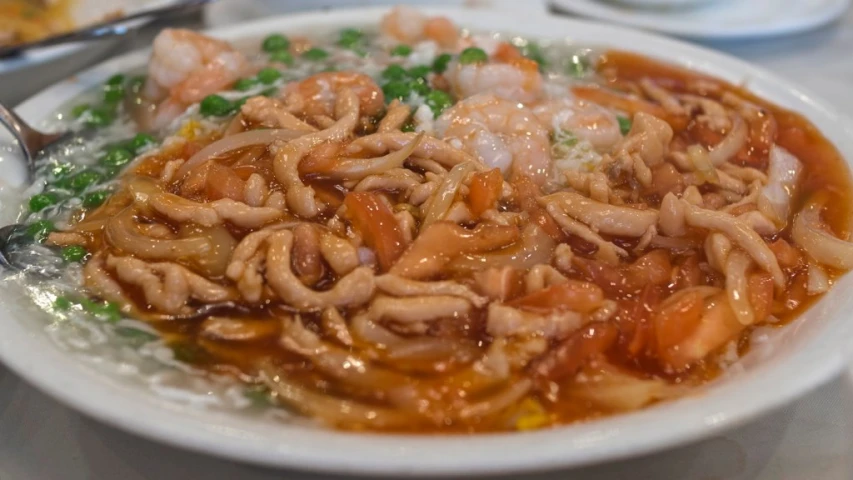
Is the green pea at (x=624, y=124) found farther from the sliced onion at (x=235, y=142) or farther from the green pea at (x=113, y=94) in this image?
the green pea at (x=113, y=94)

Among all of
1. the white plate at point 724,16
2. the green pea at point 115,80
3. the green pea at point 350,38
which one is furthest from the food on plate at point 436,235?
the white plate at point 724,16

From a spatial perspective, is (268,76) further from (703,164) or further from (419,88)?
(703,164)

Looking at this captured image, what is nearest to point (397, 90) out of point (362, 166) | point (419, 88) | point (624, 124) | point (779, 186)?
point (419, 88)

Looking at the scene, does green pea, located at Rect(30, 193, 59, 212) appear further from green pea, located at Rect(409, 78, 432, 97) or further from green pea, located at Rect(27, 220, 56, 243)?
green pea, located at Rect(409, 78, 432, 97)

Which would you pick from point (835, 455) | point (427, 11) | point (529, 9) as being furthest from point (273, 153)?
point (529, 9)

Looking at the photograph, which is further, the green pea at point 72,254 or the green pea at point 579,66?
the green pea at point 579,66

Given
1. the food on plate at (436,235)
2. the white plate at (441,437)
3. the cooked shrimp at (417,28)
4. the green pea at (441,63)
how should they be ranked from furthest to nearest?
the cooked shrimp at (417,28)
the green pea at (441,63)
the food on plate at (436,235)
the white plate at (441,437)

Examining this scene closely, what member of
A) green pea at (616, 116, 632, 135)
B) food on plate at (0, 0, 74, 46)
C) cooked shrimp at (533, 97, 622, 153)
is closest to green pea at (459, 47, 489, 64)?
cooked shrimp at (533, 97, 622, 153)
